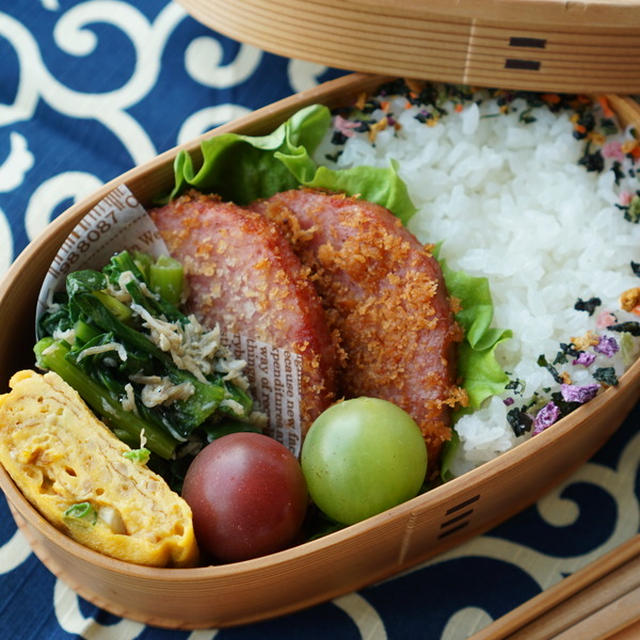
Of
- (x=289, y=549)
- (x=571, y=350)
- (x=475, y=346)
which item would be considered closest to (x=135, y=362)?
(x=289, y=549)

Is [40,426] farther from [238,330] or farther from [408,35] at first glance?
[408,35]

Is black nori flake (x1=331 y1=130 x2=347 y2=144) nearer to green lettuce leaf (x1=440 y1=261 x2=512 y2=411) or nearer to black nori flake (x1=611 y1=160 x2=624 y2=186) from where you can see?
green lettuce leaf (x1=440 y1=261 x2=512 y2=411)

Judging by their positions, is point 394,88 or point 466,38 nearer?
point 466,38

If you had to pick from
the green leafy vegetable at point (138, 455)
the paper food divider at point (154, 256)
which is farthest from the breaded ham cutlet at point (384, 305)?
the green leafy vegetable at point (138, 455)

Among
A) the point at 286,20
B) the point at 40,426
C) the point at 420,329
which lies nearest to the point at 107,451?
the point at 40,426

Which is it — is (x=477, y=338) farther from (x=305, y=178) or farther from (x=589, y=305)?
(x=305, y=178)

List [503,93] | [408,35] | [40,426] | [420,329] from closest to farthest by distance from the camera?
[40,426] < [420,329] < [408,35] < [503,93]
